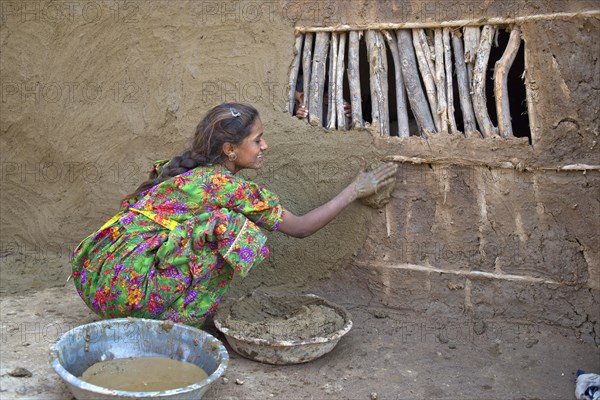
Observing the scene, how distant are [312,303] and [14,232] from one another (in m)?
2.16

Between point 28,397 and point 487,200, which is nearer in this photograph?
point 28,397

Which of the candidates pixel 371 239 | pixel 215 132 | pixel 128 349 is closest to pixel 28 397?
pixel 128 349

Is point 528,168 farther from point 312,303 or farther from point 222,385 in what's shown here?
point 222,385

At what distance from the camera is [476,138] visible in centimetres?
348

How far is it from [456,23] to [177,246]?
1.69m

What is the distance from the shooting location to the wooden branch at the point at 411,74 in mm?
3627

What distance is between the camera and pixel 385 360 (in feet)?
11.0

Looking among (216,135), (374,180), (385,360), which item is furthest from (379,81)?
(385,360)

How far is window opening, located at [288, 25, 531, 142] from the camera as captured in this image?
11.5 ft

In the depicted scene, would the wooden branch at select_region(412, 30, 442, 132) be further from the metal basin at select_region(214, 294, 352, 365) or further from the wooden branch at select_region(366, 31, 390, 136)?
the metal basin at select_region(214, 294, 352, 365)

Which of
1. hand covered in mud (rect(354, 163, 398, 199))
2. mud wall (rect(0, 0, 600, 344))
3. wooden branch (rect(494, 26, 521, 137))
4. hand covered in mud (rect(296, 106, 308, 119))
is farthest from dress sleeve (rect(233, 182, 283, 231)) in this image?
wooden branch (rect(494, 26, 521, 137))

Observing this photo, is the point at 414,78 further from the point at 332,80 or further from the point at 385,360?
the point at 385,360

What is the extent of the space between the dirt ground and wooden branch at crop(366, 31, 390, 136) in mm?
779

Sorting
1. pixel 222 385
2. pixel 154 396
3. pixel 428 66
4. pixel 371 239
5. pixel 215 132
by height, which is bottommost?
pixel 222 385
